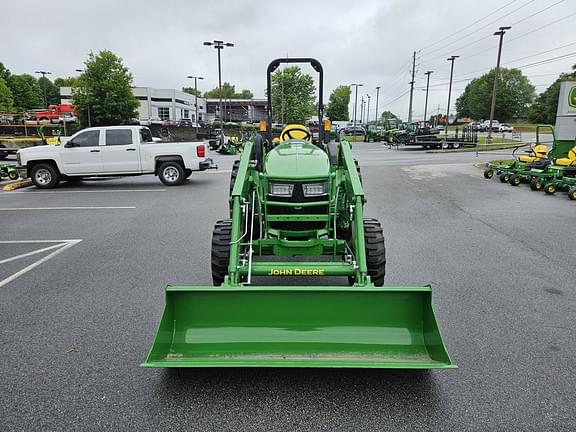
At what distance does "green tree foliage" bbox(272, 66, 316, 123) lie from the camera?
5678 centimetres

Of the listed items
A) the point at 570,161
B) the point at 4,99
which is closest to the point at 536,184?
the point at 570,161

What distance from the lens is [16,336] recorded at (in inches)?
159

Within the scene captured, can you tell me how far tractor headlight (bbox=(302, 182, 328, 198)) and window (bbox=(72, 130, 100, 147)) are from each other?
11.0m

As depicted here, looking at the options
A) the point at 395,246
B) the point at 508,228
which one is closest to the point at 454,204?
the point at 508,228

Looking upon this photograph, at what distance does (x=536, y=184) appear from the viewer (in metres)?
13.0

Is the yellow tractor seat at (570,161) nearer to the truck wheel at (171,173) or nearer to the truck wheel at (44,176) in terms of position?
the truck wheel at (171,173)

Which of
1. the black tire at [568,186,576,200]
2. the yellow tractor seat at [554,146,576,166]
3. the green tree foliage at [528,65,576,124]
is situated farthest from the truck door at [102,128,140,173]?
the green tree foliage at [528,65,576,124]

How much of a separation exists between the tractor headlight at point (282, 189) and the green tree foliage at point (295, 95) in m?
51.0

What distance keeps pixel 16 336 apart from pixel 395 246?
520cm

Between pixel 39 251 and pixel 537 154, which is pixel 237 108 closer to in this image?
pixel 537 154

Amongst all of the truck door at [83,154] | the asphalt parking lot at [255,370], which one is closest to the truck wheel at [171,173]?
the truck door at [83,154]

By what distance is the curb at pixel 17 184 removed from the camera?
44.6 feet

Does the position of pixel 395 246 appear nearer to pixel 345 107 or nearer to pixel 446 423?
pixel 446 423

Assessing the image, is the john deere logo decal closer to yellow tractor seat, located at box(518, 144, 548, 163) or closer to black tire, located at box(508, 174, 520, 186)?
yellow tractor seat, located at box(518, 144, 548, 163)
